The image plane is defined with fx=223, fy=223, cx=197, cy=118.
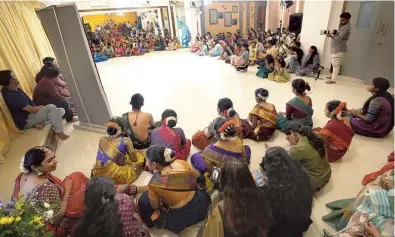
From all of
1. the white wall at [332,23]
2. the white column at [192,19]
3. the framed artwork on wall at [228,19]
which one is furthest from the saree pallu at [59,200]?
the framed artwork on wall at [228,19]

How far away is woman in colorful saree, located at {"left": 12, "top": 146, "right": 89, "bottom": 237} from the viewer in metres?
1.62

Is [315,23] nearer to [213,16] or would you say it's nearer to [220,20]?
[220,20]

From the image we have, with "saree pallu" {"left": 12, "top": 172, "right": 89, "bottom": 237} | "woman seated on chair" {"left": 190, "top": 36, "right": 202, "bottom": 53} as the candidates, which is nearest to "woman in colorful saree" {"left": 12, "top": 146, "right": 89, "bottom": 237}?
"saree pallu" {"left": 12, "top": 172, "right": 89, "bottom": 237}

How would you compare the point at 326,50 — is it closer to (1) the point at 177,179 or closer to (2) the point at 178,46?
(1) the point at 177,179

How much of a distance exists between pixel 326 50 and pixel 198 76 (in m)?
3.08

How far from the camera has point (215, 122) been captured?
2340 mm

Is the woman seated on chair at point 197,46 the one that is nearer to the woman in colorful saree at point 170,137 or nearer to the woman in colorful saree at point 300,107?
the woman in colorful saree at point 300,107

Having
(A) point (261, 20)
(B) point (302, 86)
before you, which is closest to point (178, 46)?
(A) point (261, 20)

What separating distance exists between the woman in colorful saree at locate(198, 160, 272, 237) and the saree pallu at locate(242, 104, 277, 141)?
1613 mm

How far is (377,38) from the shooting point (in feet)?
13.4

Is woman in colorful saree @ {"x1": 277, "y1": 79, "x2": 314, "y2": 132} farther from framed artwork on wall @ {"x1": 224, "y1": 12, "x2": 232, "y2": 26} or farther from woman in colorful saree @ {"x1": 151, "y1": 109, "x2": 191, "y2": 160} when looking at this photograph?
framed artwork on wall @ {"x1": 224, "y1": 12, "x2": 232, "y2": 26}

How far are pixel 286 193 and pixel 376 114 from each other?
2072 mm

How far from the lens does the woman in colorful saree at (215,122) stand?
8.05 feet

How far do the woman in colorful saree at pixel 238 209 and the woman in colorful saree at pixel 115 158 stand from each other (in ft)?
3.96
